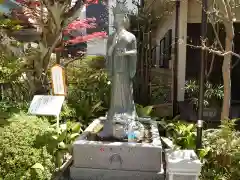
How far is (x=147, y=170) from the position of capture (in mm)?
4492

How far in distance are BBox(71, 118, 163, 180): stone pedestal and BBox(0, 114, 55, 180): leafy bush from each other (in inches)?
20.3

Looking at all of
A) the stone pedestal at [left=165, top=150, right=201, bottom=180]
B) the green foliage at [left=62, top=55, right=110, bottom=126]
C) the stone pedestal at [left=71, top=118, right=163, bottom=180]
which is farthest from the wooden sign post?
the stone pedestal at [left=165, top=150, right=201, bottom=180]

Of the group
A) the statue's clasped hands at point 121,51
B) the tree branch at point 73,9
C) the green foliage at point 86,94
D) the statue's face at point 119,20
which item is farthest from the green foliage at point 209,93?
the tree branch at point 73,9

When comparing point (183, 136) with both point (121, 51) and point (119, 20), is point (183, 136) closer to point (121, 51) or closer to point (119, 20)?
point (121, 51)

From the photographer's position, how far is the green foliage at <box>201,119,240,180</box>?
412 cm

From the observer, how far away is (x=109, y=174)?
4.53 metres

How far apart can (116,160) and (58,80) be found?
1941 mm

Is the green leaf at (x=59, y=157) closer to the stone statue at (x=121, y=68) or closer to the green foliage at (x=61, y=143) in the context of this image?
the green foliage at (x=61, y=143)

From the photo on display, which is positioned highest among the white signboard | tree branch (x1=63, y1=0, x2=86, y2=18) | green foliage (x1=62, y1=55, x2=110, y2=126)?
tree branch (x1=63, y1=0, x2=86, y2=18)

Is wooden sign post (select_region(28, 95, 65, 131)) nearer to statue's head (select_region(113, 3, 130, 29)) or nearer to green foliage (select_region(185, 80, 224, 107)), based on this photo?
statue's head (select_region(113, 3, 130, 29))

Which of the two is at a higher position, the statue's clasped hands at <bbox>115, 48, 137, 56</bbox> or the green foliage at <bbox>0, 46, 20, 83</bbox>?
the statue's clasped hands at <bbox>115, 48, 137, 56</bbox>

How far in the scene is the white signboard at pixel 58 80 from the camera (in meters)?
5.14

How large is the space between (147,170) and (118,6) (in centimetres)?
299

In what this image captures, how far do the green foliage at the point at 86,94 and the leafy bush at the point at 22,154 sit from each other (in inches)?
85.0
